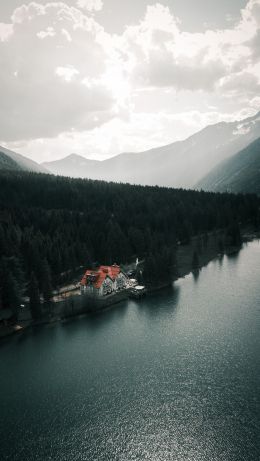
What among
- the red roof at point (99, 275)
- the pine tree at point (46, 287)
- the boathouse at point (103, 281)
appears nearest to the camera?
the pine tree at point (46, 287)

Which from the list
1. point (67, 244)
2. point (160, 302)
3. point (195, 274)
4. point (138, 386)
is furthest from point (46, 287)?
point (195, 274)

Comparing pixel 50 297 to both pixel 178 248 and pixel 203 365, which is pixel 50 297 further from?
pixel 178 248

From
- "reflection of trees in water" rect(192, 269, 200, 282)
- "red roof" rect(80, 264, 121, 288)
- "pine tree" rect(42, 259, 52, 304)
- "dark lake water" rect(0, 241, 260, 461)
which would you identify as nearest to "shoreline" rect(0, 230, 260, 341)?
"reflection of trees in water" rect(192, 269, 200, 282)

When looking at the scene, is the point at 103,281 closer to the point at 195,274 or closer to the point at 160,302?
the point at 160,302

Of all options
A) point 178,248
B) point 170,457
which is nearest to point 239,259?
point 178,248

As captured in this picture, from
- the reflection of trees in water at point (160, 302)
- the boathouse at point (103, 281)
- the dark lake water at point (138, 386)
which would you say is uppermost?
the boathouse at point (103, 281)

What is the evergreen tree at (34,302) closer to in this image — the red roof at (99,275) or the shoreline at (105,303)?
the shoreline at (105,303)

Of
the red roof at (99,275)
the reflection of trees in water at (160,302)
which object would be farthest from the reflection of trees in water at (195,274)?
the red roof at (99,275)
